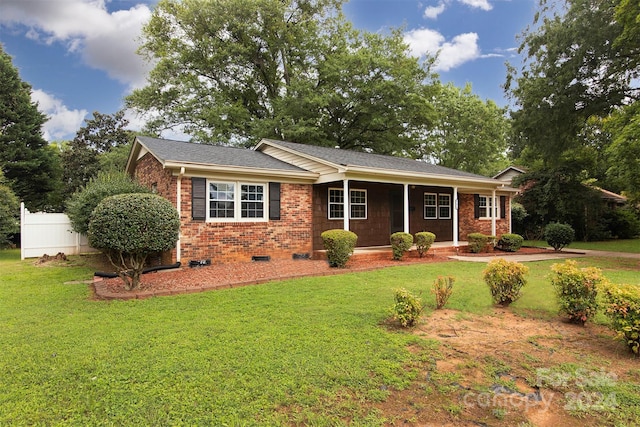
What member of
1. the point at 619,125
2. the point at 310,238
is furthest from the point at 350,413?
the point at 619,125

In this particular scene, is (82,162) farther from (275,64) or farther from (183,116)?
(275,64)

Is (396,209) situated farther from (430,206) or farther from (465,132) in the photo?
(465,132)

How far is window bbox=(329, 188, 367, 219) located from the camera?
1241 centimetres

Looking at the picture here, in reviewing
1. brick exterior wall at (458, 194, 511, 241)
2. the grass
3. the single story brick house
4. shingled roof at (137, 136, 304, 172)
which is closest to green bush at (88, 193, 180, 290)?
the single story brick house

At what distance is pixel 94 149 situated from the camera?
90.8 ft

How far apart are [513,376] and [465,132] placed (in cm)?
2818

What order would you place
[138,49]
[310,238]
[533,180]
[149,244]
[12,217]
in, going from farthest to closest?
[138,49] < [533,180] < [12,217] < [310,238] < [149,244]

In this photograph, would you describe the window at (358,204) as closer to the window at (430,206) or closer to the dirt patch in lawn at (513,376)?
the window at (430,206)

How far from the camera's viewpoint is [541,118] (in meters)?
15.1

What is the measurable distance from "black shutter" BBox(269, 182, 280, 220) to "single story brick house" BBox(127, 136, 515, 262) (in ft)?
0.10

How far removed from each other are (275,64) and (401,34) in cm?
898

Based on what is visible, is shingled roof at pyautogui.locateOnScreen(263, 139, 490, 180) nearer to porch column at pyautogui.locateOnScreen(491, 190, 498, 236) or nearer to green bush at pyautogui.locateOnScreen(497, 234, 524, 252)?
porch column at pyautogui.locateOnScreen(491, 190, 498, 236)

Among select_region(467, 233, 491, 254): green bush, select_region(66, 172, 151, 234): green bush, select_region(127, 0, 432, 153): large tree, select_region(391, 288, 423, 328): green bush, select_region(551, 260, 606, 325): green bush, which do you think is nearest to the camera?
select_region(391, 288, 423, 328): green bush

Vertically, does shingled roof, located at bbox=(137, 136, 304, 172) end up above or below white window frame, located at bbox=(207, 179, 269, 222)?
above
